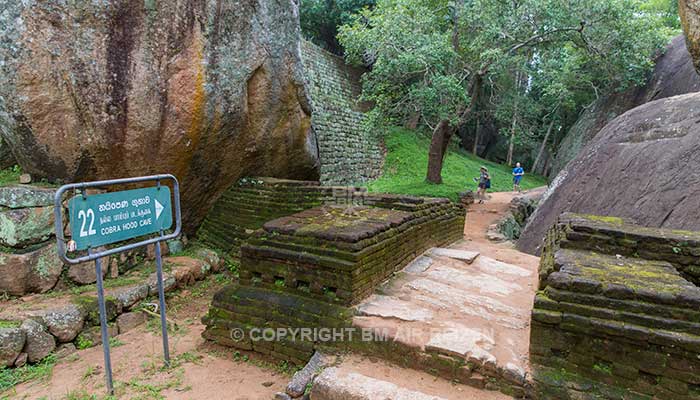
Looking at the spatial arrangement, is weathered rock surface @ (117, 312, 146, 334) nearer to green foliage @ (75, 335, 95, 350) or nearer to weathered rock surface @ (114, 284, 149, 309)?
weathered rock surface @ (114, 284, 149, 309)

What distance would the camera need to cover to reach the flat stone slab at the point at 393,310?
3.37m

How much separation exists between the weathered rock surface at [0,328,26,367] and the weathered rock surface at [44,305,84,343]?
0.92 feet

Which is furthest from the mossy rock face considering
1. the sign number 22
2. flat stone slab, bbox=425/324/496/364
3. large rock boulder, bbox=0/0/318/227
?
flat stone slab, bbox=425/324/496/364

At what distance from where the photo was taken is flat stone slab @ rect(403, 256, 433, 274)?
15.3 ft

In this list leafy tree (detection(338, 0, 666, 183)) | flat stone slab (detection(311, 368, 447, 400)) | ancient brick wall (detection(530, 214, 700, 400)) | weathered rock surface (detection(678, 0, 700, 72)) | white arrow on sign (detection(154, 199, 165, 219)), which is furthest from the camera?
leafy tree (detection(338, 0, 666, 183))

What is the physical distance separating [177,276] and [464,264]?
430cm

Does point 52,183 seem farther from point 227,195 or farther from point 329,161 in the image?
point 329,161

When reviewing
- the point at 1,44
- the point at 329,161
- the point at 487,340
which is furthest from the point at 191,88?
the point at 329,161

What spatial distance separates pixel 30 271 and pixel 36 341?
3.56 ft

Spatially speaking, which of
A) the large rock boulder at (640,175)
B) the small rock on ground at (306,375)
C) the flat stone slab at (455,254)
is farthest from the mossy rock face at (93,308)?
the large rock boulder at (640,175)

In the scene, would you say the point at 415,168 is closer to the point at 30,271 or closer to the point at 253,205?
the point at 253,205

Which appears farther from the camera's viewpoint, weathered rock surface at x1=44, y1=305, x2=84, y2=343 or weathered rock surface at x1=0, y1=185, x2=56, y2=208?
weathered rock surface at x1=0, y1=185, x2=56, y2=208

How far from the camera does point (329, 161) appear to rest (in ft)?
47.0

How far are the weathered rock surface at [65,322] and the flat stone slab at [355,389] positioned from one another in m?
3.10
